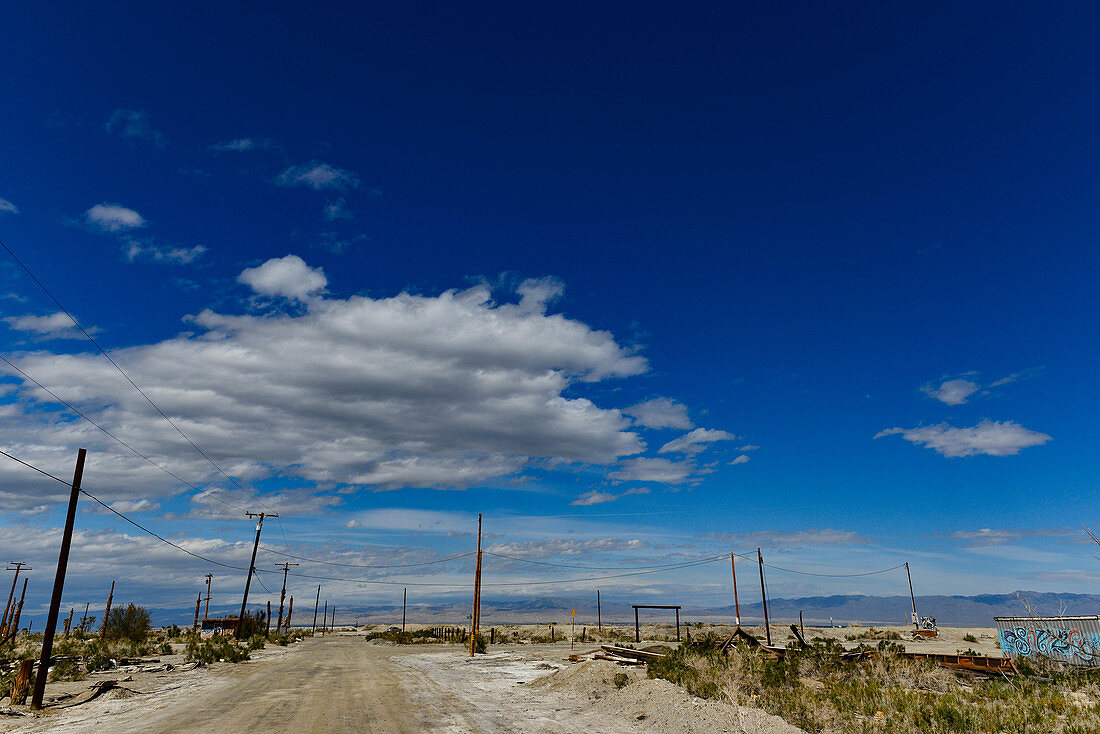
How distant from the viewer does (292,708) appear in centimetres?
1856

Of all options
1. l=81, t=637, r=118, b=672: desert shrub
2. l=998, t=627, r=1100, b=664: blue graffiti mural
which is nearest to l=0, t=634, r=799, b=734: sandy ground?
l=81, t=637, r=118, b=672: desert shrub

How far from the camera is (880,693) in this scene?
17844mm

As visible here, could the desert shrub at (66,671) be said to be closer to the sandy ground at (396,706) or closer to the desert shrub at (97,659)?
the sandy ground at (396,706)

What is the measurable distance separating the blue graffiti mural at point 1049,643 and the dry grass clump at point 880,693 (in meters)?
6.90

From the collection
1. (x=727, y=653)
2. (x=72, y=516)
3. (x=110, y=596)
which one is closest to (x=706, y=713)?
(x=727, y=653)

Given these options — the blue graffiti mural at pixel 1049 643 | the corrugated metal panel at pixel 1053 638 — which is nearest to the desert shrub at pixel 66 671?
the corrugated metal panel at pixel 1053 638

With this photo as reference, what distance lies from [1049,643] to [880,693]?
21.9 metres

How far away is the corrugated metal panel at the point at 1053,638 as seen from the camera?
2966 cm

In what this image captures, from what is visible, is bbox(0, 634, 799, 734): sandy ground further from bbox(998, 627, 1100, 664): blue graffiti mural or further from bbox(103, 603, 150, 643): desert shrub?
bbox(103, 603, 150, 643): desert shrub

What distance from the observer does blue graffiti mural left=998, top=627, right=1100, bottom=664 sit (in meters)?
29.6

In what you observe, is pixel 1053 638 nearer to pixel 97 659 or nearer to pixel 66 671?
pixel 66 671

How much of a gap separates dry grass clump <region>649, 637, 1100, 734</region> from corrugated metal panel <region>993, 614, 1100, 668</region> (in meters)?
6.80

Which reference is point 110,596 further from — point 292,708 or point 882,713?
point 882,713

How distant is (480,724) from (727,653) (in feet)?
47.1
